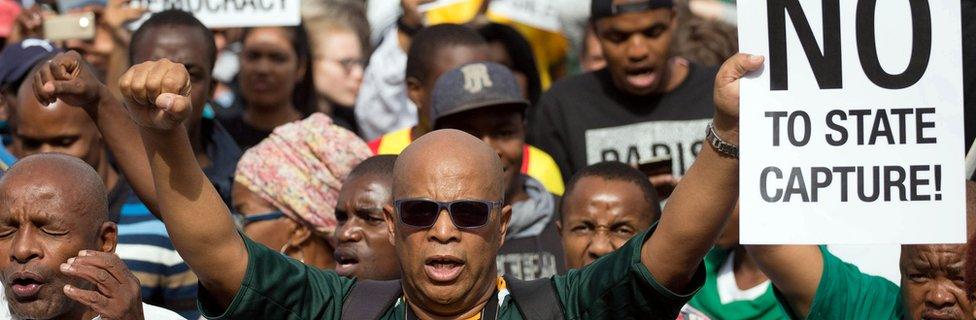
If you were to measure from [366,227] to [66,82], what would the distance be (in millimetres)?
1269

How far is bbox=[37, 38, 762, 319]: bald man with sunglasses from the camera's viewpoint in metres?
4.28

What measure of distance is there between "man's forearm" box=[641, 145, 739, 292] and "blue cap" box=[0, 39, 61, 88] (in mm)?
3906

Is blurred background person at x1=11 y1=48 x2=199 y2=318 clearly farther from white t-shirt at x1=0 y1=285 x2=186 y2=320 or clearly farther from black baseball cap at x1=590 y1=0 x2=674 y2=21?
black baseball cap at x1=590 y1=0 x2=674 y2=21

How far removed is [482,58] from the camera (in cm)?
780

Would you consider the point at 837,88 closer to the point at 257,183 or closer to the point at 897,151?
the point at 897,151

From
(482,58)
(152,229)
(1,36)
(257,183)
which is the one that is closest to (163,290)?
(152,229)

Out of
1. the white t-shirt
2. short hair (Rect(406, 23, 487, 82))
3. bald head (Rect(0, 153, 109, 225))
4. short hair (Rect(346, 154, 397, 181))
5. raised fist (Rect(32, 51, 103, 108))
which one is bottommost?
the white t-shirt

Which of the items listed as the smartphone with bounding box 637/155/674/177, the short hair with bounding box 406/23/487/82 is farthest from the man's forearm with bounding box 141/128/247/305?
the short hair with bounding box 406/23/487/82

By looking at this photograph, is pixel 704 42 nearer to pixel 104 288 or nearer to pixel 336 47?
pixel 336 47

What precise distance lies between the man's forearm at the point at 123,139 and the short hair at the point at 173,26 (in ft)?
6.07

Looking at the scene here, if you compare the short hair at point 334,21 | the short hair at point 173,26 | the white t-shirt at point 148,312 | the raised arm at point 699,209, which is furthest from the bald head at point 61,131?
the short hair at point 334,21

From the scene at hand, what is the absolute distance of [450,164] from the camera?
460 cm

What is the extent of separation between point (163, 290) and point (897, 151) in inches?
116

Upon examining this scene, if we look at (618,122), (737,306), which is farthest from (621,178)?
(618,122)
